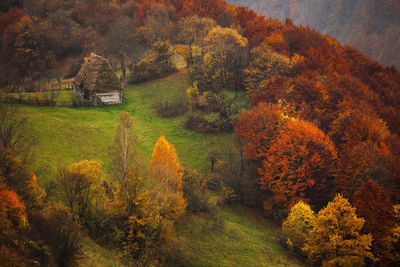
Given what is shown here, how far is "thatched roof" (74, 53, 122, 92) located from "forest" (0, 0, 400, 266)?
3.15m

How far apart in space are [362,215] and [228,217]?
12384 millimetres

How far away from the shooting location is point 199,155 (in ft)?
122

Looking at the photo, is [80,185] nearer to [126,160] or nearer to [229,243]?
[126,160]

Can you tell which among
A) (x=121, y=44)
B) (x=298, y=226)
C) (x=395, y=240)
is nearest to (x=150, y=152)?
(x=298, y=226)

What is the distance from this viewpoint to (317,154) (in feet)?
99.3

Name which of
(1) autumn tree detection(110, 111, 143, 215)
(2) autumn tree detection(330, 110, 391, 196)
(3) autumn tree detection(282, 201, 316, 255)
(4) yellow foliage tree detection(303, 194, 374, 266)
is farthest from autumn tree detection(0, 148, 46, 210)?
(2) autumn tree detection(330, 110, 391, 196)

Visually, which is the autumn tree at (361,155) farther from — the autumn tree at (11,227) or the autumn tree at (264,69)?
the autumn tree at (11,227)

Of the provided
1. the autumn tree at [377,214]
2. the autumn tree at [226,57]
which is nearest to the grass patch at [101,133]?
the autumn tree at [226,57]

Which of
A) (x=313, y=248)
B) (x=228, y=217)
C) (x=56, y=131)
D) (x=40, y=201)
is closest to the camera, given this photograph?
(x=40, y=201)

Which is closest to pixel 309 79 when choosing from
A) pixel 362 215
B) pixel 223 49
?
pixel 223 49

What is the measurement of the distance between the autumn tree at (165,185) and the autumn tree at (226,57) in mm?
27398

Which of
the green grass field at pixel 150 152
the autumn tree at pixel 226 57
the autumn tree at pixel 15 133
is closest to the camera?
the autumn tree at pixel 15 133

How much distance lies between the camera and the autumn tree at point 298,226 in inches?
985

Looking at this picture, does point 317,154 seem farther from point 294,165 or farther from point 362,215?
point 362,215
